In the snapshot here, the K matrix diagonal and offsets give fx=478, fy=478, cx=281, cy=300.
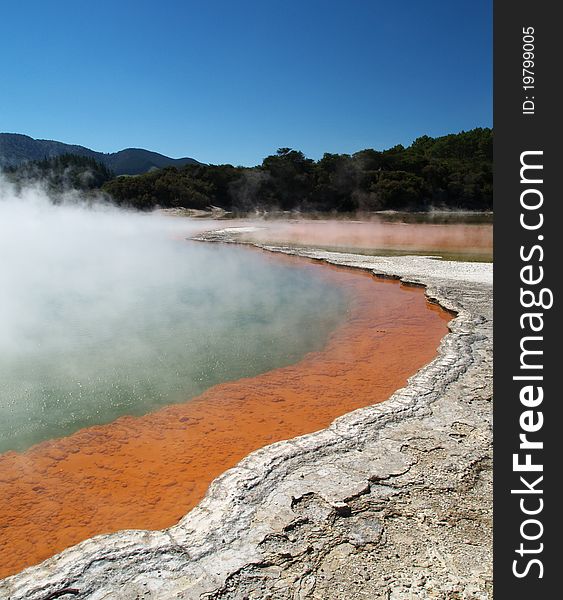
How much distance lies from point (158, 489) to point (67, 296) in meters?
6.29

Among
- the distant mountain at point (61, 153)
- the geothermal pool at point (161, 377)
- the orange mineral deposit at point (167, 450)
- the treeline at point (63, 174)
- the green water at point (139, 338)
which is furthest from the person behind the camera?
the distant mountain at point (61, 153)

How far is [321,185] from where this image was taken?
1538 inches

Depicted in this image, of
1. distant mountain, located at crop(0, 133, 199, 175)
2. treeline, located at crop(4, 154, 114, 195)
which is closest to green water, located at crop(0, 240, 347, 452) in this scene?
treeline, located at crop(4, 154, 114, 195)

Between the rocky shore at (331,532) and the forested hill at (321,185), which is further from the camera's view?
the forested hill at (321,185)

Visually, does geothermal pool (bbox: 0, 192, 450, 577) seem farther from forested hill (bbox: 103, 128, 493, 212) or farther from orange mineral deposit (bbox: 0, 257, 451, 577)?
forested hill (bbox: 103, 128, 493, 212)

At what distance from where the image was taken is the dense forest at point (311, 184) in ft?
117

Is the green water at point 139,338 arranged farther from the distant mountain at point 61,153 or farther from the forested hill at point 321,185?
the distant mountain at point 61,153

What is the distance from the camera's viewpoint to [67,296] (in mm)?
8508

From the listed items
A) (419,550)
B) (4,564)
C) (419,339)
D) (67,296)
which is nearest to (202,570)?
(419,550)

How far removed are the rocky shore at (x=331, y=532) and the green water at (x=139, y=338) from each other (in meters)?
1.86

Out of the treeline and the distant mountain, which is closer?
the treeline

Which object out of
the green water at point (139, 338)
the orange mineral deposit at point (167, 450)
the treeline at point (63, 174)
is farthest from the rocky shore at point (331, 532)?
the treeline at point (63, 174)

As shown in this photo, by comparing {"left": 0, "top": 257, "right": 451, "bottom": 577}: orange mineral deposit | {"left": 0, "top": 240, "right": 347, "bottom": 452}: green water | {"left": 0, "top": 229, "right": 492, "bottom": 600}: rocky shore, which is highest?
{"left": 0, "top": 240, "right": 347, "bottom": 452}: green water

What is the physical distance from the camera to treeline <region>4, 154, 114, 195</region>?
3694 cm
